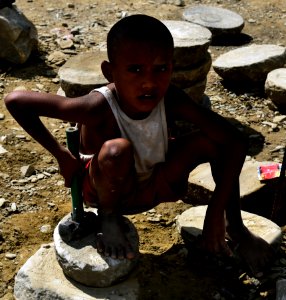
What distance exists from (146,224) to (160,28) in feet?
4.72

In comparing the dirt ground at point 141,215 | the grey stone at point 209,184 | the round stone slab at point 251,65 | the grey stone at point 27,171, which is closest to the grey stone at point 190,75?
the dirt ground at point 141,215

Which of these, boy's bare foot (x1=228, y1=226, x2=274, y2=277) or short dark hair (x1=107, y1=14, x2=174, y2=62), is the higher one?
short dark hair (x1=107, y1=14, x2=174, y2=62)

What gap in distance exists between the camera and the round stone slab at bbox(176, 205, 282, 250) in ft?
10.7

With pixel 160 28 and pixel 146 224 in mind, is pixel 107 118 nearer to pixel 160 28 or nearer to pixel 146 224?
pixel 160 28

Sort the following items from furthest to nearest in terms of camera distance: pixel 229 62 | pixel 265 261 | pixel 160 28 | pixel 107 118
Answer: pixel 229 62 < pixel 265 261 < pixel 107 118 < pixel 160 28

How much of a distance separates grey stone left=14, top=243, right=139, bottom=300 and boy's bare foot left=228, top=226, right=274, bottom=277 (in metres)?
0.61

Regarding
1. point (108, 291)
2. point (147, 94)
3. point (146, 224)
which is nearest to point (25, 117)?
point (147, 94)

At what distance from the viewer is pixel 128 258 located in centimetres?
281

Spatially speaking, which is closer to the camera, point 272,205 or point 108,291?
point 108,291

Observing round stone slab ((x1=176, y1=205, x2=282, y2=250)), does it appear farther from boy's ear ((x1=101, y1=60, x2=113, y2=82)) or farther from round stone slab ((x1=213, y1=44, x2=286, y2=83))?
round stone slab ((x1=213, y1=44, x2=286, y2=83))

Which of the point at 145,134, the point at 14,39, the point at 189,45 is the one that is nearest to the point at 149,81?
the point at 145,134

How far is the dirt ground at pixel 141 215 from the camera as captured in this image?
10.1 ft

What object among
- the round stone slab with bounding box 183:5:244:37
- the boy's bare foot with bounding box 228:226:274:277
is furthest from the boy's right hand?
the round stone slab with bounding box 183:5:244:37

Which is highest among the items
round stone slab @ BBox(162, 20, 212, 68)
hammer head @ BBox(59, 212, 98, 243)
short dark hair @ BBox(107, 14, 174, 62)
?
short dark hair @ BBox(107, 14, 174, 62)
